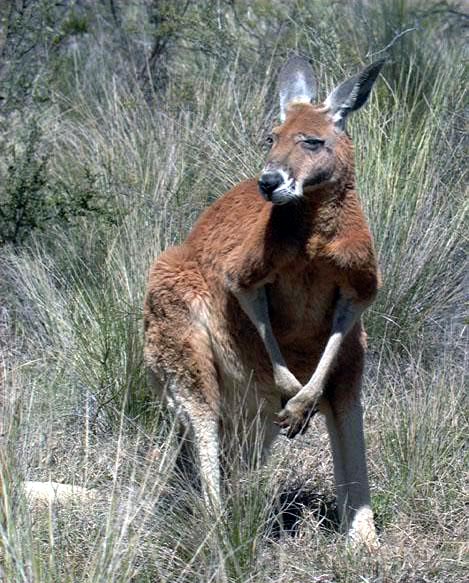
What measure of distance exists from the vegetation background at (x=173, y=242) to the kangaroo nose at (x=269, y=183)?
3.36 ft

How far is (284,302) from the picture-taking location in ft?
16.2

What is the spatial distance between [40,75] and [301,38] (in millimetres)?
1981

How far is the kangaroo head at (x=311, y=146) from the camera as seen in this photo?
4625 mm

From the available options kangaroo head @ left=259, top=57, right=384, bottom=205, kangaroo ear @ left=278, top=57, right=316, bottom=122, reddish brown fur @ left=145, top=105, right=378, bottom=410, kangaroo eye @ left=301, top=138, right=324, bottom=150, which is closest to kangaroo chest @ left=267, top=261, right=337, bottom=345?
reddish brown fur @ left=145, top=105, right=378, bottom=410

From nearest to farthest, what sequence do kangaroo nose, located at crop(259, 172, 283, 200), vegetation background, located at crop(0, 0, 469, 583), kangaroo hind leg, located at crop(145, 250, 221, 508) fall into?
vegetation background, located at crop(0, 0, 469, 583), kangaroo nose, located at crop(259, 172, 283, 200), kangaroo hind leg, located at crop(145, 250, 221, 508)

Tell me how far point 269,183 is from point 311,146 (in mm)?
335

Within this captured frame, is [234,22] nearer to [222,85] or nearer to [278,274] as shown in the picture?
[222,85]

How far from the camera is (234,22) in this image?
1018 cm

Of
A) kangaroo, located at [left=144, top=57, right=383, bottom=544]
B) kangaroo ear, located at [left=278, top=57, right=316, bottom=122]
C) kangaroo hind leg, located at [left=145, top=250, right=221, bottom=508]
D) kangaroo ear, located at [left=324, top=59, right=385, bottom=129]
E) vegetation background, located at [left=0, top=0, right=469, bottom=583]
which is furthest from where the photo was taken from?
kangaroo ear, located at [left=278, top=57, right=316, bottom=122]

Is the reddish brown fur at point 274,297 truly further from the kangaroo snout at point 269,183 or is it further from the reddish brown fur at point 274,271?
the kangaroo snout at point 269,183

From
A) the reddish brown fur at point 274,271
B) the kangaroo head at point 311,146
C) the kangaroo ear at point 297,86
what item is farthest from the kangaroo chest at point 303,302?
the kangaroo ear at point 297,86

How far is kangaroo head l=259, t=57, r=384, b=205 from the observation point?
4625mm

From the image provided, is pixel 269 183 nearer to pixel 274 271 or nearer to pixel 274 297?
pixel 274 271

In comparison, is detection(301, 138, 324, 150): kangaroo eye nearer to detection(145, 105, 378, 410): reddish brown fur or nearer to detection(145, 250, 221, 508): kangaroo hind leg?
detection(145, 105, 378, 410): reddish brown fur
